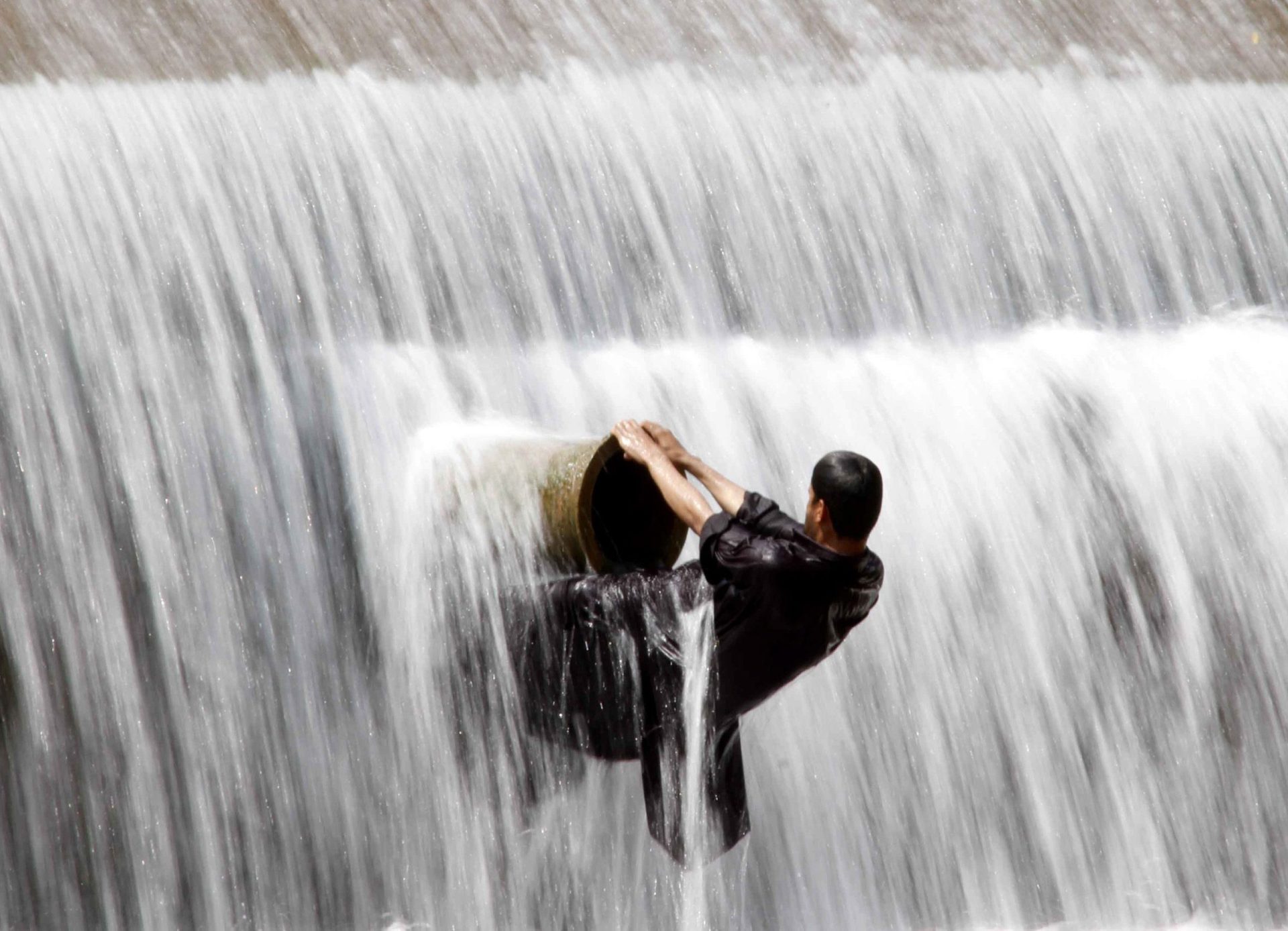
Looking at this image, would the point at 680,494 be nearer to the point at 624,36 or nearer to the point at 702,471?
the point at 702,471

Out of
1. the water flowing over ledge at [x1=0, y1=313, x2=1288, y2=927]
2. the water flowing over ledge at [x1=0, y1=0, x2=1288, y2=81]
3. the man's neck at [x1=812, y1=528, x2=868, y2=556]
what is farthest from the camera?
the water flowing over ledge at [x1=0, y1=0, x2=1288, y2=81]

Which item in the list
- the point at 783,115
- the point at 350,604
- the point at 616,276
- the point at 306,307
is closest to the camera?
the point at 350,604

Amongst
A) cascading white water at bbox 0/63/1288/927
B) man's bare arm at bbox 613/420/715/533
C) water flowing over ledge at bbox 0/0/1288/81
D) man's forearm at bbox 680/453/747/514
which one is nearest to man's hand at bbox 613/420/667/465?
man's bare arm at bbox 613/420/715/533

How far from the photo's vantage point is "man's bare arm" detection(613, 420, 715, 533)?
177 inches

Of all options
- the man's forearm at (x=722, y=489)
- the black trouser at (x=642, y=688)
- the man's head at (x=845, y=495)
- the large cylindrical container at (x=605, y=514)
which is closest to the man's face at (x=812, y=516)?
the man's head at (x=845, y=495)

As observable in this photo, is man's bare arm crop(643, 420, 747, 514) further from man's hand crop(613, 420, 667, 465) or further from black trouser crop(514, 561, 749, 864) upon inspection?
black trouser crop(514, 561, 749, 864)

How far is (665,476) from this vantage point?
4598mm

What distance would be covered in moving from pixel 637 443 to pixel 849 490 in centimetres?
81

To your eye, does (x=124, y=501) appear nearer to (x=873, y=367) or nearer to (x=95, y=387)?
(x=95, y=387)

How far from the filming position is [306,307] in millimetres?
6156

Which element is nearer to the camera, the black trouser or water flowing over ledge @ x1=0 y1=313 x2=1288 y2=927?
the black trouser

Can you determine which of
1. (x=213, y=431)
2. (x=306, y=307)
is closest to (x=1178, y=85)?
(x=306, y=307)

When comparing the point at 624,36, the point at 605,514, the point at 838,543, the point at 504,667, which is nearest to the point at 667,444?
the point at 605,514

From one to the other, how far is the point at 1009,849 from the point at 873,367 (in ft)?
6.72
